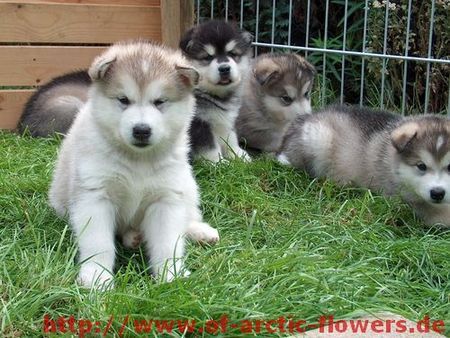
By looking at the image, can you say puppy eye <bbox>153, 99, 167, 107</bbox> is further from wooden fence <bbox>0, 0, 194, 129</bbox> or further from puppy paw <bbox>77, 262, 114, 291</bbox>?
wooden fence <bbox>0, 0, 194, 129</bbox>

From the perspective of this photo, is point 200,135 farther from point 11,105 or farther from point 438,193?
point 11,105

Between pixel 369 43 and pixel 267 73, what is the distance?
1705 mm

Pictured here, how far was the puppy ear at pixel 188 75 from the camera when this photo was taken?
11.5ft

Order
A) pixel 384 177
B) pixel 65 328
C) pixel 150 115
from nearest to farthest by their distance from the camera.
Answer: pixel 65 328, pixel 150 115, pixel 384 177

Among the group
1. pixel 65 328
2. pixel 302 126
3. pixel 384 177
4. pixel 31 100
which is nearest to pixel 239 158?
pixel 302 126

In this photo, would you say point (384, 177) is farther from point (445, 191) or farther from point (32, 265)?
point (32, 265)

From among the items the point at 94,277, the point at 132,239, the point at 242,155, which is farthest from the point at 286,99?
the point at 94,277

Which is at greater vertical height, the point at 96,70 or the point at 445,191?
the point at 96,70

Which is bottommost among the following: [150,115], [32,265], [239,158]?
[239,158]

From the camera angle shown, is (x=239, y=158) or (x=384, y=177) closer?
(x=384, y=177)

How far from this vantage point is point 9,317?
8.60 feet

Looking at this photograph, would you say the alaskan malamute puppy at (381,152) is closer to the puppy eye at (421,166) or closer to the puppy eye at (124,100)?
the puppy eye at (421,166)

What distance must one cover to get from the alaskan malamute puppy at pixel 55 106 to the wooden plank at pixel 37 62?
0.33 meters

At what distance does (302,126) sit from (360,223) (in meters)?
1.62
